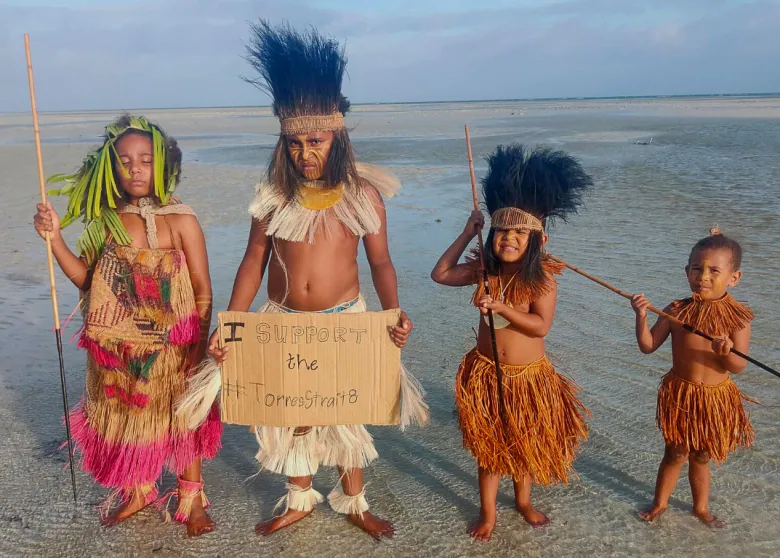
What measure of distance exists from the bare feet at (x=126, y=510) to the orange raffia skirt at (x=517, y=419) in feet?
5.28

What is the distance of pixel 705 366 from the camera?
282cm

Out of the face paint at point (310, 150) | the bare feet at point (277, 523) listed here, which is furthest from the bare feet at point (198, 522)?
the face paint at point (310, 150)

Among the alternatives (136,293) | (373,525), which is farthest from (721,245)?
(136,293)

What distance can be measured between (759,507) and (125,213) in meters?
3.17

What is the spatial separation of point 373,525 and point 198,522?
2.65 feet

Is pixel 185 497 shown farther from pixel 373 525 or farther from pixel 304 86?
pixel 304 86

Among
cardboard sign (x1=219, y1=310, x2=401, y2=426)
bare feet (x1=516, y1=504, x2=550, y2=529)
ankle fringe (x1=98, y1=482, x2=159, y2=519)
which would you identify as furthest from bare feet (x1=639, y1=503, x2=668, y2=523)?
ankle fringe (x1=98, y1=482, x2=159, y2=519)

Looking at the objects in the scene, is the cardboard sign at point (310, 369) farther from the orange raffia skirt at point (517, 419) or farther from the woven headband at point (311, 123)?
the woven headband at point (311, 123)

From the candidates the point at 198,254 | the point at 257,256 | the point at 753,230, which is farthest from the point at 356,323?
the point at 753,230

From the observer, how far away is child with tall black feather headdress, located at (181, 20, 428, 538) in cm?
277

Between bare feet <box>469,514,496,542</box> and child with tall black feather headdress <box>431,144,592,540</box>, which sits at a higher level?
child with tall black feather headdress <box>431,144,592,540</box>

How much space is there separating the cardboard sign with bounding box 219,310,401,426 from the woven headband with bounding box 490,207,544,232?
603 millimetres

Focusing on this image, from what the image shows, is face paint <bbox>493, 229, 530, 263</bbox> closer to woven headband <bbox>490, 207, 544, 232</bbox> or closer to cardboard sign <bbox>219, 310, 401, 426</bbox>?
woven headband <bbox>490, 207, 544, 232</bbox>

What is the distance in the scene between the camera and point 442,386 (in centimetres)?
432
